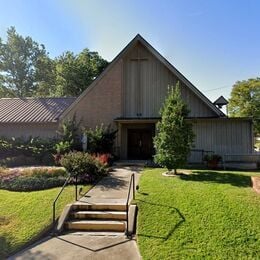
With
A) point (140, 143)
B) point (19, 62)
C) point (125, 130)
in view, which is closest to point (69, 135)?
point (125, 130)

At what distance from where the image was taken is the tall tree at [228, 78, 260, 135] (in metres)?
42.7

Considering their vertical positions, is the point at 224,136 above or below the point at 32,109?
below

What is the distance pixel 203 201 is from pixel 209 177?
3.71 metres

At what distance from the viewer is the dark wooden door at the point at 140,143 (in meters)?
20.4

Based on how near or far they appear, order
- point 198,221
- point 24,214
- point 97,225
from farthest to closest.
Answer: point 24,214
point 97,225
point 198,221

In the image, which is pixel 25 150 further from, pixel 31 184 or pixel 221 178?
pixel 221 178

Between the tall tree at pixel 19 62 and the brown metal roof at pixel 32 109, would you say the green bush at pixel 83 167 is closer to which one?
the brown metal roof at pixel 32 109

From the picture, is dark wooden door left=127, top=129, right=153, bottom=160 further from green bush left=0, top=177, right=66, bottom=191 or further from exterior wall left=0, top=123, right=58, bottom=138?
green bush left=0, top=177, right=66, bottom=191

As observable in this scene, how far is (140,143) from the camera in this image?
20469 millimetres

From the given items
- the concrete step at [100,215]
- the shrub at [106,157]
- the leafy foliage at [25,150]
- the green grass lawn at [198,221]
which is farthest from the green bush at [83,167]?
the leafy foliage at [25,150]

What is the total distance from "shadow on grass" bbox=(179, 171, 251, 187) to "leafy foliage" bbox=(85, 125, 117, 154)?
660cm

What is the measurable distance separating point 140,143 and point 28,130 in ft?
29.7

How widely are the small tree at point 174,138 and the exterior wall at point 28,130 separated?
10932 millimetres

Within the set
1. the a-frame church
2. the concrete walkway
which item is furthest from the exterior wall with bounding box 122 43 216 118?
the concrete walkway
